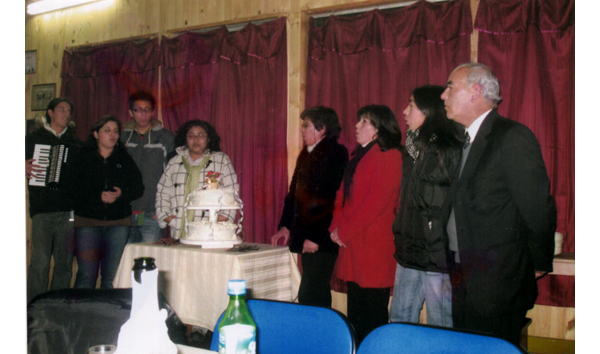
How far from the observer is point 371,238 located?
2.43 m

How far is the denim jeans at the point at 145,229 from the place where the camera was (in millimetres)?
3336

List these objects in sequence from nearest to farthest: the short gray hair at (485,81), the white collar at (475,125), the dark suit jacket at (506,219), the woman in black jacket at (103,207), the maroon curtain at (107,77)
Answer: the dark suit jacket at (506,219)
the white collar at (475,125)
the short gray hair at (485,81)
the woman in black jacket at (103,207)
the maroon curtain at (107,77)

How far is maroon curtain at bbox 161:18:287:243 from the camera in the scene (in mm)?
3289

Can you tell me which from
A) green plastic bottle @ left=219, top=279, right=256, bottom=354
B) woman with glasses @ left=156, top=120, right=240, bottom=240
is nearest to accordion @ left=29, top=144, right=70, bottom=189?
woman with glasses @ left=156, top=120, right=240, bottom=240

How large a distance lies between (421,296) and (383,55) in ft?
4.93

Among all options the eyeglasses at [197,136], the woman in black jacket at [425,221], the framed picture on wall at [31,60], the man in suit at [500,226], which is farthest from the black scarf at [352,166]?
the framed picture on wall at [31,60]

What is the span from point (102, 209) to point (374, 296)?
1.88 metres

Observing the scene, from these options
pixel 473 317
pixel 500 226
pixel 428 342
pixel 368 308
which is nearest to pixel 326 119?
pixel 368 308

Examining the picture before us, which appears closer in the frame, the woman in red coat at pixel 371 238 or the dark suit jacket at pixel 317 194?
the woman in red coat at pixel 371 238

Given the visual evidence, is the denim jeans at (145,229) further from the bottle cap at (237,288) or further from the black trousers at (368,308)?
the bottle cap at (237,288)

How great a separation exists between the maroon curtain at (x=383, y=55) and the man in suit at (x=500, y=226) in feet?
2.60

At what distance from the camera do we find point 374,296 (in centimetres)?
243

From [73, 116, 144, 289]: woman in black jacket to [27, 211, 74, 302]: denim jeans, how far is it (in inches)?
2.5

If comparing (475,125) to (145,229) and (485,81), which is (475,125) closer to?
(485,81)
